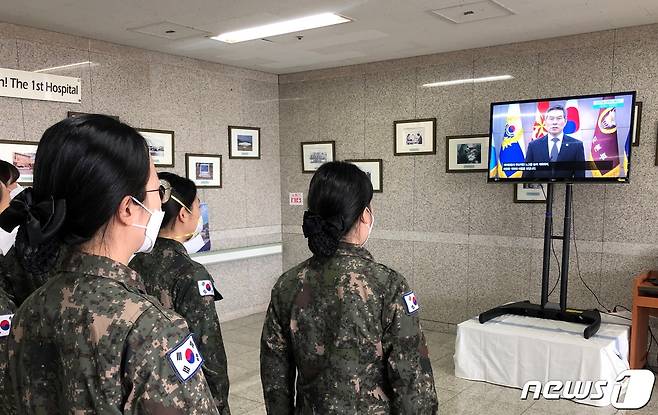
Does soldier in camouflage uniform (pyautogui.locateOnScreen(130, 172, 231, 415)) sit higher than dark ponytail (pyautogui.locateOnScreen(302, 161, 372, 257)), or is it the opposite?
dark ponytail (pyautogui.locateOnScreen(302, 161, 372, 257))

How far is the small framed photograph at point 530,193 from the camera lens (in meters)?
4.79

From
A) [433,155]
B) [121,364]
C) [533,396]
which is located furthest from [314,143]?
[121,364]

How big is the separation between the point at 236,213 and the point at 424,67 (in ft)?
8.40

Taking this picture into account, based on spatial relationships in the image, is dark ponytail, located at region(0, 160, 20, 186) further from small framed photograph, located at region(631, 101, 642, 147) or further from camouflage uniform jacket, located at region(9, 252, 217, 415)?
small framed photograph, located at region(631, 101, 642, 147)

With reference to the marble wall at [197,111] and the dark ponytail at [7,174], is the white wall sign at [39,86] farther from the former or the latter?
the dark ponytail at [7,174]

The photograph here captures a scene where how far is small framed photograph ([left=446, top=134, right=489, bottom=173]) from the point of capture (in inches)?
200

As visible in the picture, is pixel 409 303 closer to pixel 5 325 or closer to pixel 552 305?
pixel 5 325

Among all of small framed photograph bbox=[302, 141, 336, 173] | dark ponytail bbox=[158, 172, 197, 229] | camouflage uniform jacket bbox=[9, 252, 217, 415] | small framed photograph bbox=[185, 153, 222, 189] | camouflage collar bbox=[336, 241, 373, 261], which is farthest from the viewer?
small framed photograph bbox=[302, 141, 336, 173]

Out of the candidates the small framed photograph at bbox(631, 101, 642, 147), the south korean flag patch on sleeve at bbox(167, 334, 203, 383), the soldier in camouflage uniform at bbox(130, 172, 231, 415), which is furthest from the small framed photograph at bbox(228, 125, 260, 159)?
the south korean flag patch on sleeve at bbox(167, 334, 203, 383)

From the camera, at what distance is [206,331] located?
6.50ft

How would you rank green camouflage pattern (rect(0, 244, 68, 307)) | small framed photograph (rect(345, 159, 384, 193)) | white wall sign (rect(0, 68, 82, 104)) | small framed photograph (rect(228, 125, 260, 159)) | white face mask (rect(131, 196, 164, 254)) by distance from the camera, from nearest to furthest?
white face mask (rect(131, 196, 164, 254))
green camouflage pattern (rect(0, 244, 68, 307))
white wall sign (rect(0, 68, 82, 104))
small framed photograph (rect(345, 159, 384, 193))
small framed photograph (rect(228, 125, 260, 159))

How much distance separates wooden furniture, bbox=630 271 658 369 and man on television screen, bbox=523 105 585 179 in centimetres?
94

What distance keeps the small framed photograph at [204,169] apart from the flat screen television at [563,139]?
9.45ft

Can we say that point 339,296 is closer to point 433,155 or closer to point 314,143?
point 433,155
